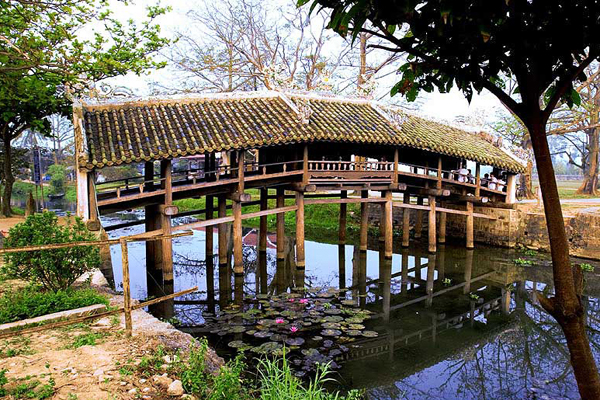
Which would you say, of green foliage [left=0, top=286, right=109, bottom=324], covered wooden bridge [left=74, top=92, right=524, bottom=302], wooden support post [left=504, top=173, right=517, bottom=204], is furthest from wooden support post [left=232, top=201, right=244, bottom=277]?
wooden support post [left=504, top=173, right=517, bottom=204]

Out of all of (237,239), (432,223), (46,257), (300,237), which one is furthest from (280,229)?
(46,257)

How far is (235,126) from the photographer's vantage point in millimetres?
11336

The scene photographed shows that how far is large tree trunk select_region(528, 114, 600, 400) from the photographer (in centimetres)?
305

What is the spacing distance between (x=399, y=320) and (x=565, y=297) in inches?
253

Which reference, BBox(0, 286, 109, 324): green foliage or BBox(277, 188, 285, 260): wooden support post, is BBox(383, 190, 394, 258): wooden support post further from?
BBox(0, 286, 109, 324): green foliage

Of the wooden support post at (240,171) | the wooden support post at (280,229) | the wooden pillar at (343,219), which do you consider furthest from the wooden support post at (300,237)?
the wooden pillar at (343,219)

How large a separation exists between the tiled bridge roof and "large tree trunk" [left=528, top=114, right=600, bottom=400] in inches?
325

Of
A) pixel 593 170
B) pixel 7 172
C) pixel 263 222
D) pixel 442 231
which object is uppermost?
pixel 7 172

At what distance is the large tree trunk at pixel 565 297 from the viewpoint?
3055mm

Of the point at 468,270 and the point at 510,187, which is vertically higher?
the point at 510,187

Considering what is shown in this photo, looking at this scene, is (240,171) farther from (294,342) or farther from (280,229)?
A: (294,342)

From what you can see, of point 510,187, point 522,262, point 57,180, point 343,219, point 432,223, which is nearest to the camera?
point 522,262

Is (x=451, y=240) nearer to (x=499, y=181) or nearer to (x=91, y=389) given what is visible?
(x=499, y=181)

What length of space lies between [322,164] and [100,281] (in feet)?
23.3
